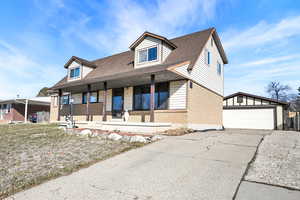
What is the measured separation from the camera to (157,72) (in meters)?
9.84

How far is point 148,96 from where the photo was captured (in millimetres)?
12734

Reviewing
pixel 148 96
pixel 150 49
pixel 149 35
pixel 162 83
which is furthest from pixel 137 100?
pixel 149 35

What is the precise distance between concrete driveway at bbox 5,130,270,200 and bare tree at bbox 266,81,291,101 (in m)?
46.1

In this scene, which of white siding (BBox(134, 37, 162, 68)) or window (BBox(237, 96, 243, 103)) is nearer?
white siding (BBox(134, 37, 162, 68))

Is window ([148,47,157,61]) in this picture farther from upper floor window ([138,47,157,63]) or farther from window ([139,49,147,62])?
window ([139,49,147,62])

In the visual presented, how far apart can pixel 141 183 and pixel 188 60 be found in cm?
906

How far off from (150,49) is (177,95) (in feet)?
13.4

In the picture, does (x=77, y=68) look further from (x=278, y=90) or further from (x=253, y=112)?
(x=278, y=90)

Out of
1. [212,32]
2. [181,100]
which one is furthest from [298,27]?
[181,100]

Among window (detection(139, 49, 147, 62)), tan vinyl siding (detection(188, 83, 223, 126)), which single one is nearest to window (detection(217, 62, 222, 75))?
tan vinyl siding (detection(188, 83, 223, 126))

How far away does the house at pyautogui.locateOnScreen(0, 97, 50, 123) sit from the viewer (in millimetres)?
24766

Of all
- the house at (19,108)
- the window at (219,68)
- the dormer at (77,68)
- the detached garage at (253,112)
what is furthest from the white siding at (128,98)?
the house at (19,108)

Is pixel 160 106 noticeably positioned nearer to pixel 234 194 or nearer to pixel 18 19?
pixel 234 194

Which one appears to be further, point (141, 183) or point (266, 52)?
point (266, 52)
